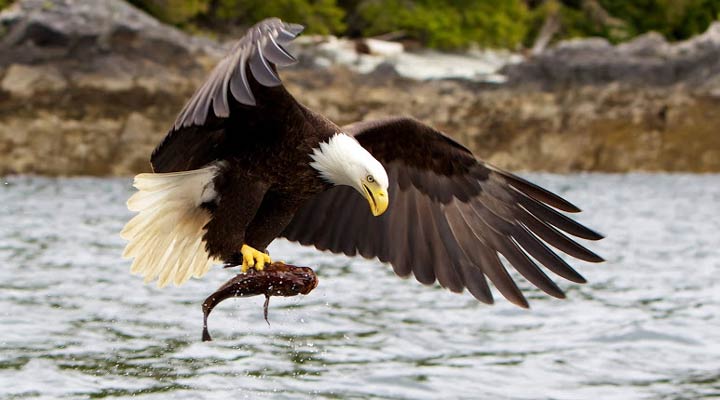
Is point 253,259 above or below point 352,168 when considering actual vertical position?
below

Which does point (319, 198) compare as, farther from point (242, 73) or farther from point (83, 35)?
point (83, 35)

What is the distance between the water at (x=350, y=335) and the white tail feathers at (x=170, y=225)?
0.74 m

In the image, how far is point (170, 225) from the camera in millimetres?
5004

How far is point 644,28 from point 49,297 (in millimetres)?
20268

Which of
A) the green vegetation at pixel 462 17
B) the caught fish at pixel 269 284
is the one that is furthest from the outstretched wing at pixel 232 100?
the green vegetation at pixel 462 17

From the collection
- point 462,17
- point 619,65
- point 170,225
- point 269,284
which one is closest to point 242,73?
point 269,284

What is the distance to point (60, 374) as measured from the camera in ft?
19.0

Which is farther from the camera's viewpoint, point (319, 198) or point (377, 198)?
point (319, 198)

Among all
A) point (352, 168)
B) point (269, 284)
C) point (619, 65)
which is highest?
point (619, 65)

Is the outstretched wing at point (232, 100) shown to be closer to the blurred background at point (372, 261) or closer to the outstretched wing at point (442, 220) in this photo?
the outstretched wing at point (442, 220)

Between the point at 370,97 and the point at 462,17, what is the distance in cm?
579

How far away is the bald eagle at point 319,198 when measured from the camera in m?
4.55

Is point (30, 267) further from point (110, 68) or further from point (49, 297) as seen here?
point (110, 68)

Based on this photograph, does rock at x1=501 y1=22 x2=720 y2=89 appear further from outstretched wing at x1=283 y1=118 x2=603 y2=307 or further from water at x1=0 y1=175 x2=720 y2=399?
outstretched wing at x1=283 y1=118 x2=603 y2=307
